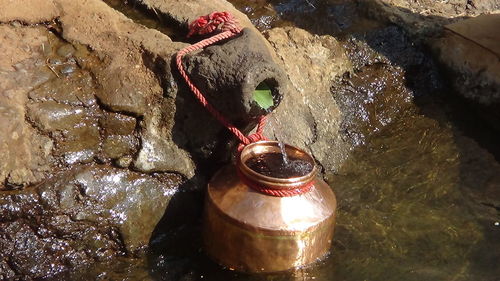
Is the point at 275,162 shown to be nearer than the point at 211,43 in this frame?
Yes

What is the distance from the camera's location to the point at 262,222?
13.5ft

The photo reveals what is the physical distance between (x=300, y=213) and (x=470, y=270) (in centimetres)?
126

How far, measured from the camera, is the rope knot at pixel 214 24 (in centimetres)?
485

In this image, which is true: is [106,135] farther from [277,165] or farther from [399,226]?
[399,226]

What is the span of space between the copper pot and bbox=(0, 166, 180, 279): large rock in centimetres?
46

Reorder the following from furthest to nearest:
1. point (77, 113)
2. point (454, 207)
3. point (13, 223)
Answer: point (454, 207)
point (77, 113)
point (13, 223)

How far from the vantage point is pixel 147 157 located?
4.53 metres

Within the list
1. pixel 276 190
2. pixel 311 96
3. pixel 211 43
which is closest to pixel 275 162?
pixel 276 190

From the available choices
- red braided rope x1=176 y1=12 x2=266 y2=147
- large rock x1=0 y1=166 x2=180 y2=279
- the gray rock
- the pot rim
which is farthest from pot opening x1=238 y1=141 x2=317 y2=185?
large rock x1=0 y1=166 x2=180 y2=279

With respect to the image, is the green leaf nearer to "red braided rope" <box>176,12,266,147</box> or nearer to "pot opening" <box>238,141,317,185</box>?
"red braided rope" <box>176,12,266,147</box>

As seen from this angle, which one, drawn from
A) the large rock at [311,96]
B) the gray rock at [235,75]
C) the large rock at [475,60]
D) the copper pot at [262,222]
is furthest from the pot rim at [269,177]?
the large rock at [475,60]

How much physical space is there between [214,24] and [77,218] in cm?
173

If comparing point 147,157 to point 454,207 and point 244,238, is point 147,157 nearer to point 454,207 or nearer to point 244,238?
point 244,238

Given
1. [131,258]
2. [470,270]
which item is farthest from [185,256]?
[470,270]
